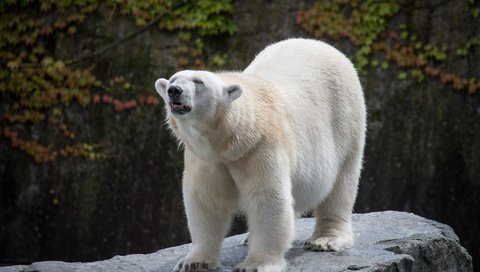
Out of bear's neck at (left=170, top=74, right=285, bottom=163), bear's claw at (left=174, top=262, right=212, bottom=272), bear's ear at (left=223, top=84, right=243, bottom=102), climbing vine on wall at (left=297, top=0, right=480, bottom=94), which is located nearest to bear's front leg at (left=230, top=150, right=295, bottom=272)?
bear's neck at (left=170, top=74, right=285, bottom=163)

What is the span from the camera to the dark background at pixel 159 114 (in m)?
9.08

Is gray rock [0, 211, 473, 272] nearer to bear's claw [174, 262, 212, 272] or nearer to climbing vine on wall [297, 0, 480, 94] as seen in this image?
bear's claw [174, 262, 212, 272]

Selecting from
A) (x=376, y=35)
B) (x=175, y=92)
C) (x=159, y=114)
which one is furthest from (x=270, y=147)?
(x=159, y=114)

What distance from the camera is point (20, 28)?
33.2ft

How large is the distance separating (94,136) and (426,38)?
4.16 m

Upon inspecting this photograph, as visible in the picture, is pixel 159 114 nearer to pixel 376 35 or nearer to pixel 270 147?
pixel 376 35

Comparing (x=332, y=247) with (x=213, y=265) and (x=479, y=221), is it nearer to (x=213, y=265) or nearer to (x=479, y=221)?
(x=213, y=265)

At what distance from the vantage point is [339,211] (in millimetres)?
5457

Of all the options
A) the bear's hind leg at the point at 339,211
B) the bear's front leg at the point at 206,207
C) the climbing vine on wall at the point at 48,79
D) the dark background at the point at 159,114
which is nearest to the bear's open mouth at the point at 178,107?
the bear's front leg at the point at 206,207

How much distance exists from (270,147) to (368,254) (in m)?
1.17

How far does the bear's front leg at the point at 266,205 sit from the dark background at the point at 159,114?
475 cm

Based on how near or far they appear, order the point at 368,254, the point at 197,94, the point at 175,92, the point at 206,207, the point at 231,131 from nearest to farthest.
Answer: the point at 175,92
the point at 197,94
the point at 231,131
the point at 206,207
the point at 368,254

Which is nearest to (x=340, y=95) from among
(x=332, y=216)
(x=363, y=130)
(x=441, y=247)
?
(x=363, y=130)

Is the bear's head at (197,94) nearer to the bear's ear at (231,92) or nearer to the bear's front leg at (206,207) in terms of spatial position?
the bear's ear at (231,92)
